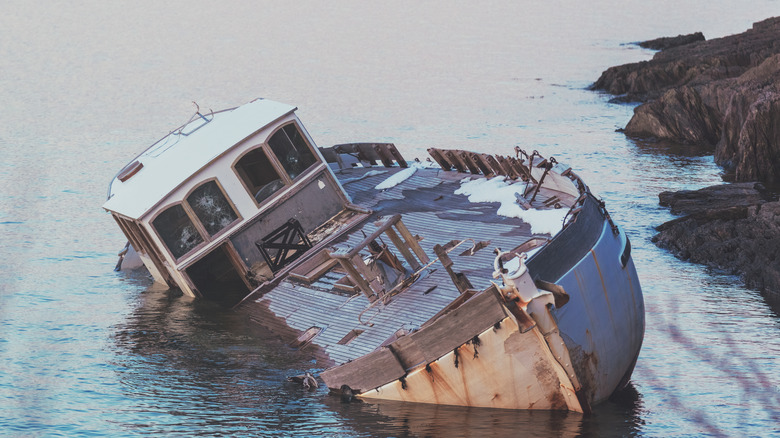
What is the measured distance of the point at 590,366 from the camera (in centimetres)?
1694

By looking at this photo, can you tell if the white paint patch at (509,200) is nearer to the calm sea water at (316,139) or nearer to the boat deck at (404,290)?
the boat deck at (404,290)

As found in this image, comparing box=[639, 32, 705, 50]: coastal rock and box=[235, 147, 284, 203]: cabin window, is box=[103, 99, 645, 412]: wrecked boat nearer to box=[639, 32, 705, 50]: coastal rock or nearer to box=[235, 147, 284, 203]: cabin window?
box=[235, 147, 284, 203]: cabin window

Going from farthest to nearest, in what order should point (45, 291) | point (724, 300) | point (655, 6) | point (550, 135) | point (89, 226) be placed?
point (655, 6) → point (550, 135) → point (89, 226) → point (45, 291) → point (724, 300)

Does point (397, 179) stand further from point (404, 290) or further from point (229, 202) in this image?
point (404, 290)

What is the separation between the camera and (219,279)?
2578 centimetres

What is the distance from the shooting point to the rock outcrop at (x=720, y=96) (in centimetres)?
3884

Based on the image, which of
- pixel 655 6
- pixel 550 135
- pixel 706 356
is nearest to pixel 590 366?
pixel 706 356

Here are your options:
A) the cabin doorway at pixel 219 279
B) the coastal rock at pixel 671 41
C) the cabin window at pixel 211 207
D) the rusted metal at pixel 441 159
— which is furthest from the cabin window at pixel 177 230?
the coastal rock at pixel 671 41

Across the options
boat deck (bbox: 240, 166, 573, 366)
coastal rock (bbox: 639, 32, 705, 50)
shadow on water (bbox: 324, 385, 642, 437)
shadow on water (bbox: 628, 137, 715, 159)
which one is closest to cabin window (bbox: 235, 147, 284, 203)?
boat deck (bbox: 240, 166, 573, 366)

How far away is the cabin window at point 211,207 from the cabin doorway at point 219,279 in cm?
104

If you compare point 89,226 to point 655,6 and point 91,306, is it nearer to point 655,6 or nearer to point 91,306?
point 91,306

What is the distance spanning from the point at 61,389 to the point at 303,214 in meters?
7.25

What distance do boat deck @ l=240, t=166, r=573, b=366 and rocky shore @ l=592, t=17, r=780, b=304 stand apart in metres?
7.95

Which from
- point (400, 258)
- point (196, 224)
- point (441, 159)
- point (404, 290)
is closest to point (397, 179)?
point (441, 159)
